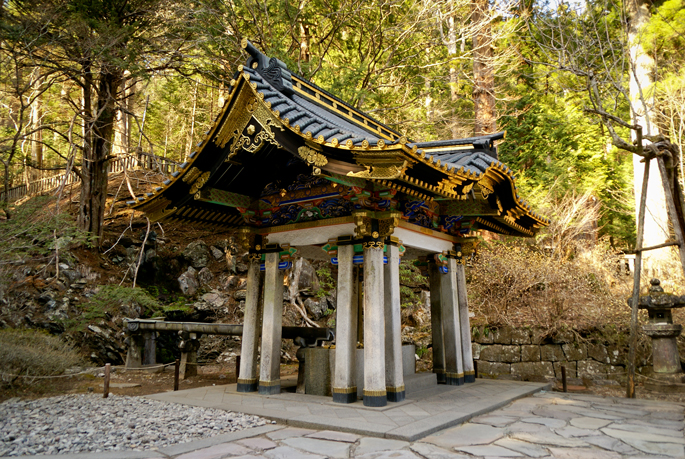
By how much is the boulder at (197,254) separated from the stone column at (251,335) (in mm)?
10089

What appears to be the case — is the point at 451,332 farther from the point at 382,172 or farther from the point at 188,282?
the point at 188,282

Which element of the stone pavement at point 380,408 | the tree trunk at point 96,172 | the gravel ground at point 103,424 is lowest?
the gravel ground at point 103,424

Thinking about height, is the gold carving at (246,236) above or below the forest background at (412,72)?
below

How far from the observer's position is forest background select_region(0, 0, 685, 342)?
11234mm

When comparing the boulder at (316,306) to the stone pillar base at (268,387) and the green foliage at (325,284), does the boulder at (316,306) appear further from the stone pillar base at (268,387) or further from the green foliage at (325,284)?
the stone pillar base at (268,387)

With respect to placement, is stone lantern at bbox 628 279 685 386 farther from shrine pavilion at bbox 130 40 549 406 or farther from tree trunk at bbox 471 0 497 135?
tree trunk at bbox 471 0 497 135

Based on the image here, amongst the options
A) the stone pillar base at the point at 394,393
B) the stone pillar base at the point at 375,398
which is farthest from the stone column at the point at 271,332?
the stone pillar base at the point at 394,393

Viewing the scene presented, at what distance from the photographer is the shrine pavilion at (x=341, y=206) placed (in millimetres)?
5609

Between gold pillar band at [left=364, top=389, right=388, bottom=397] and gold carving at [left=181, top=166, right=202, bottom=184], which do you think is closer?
gold pillar band at [left=364, top=389, right=388, bottom=397]

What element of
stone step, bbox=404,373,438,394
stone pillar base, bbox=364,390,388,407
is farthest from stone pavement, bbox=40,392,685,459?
stone step, bbox=404,373,438,394

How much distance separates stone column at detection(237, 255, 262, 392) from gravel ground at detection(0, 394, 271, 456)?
127 cm

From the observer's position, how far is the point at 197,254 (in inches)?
667

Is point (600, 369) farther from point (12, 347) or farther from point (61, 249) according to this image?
point (61, 249)

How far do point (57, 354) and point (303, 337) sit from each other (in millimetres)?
4445
